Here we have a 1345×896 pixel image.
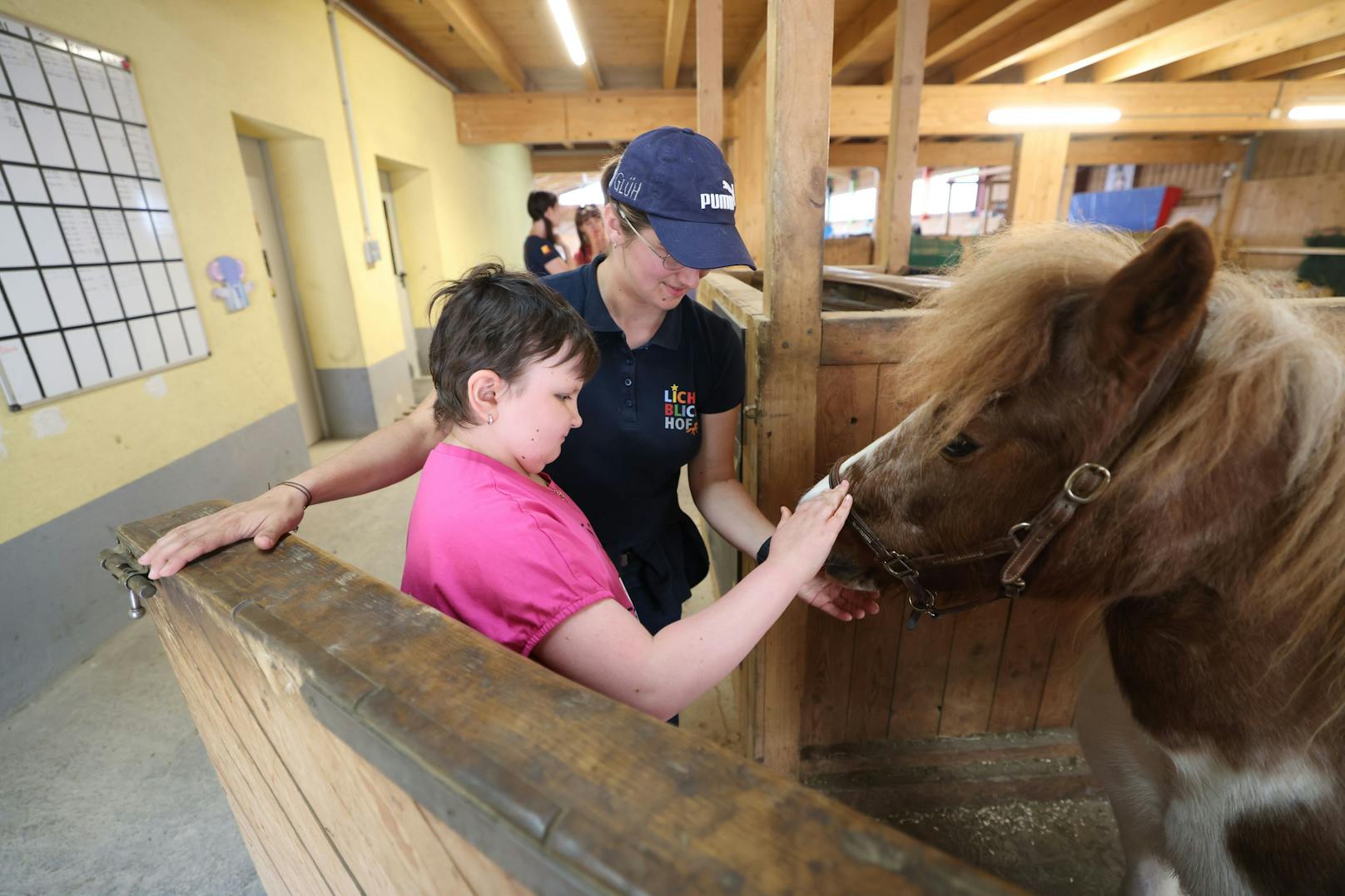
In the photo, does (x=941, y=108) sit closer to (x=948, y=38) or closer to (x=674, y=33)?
(x=948, y=38)

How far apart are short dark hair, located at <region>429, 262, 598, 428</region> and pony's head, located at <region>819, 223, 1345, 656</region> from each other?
0.62 metres

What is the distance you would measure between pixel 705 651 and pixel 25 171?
3440 millimetres

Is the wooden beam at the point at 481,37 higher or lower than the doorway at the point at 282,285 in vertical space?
higher

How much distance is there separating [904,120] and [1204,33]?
5129 millimetres

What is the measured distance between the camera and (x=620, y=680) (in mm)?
784

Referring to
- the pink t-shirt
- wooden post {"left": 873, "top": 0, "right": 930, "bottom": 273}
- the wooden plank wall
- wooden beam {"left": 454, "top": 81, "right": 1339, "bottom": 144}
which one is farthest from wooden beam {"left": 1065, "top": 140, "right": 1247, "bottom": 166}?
the pink t-shirt

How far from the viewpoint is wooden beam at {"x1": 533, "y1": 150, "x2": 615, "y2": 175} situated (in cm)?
1192

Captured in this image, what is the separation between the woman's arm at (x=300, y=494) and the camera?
0.89 meters

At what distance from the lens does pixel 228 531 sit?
939mm

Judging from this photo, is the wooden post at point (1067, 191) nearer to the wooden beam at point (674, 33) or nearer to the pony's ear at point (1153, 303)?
the wooden beam at point (674, 33)

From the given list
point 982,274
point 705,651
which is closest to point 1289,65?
point 982,274

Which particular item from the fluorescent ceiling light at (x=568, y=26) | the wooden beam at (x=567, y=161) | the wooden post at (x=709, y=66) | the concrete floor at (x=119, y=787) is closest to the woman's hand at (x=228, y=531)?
the concrete floor at (x=119, y=787)

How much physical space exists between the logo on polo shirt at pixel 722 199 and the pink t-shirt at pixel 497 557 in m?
0.70

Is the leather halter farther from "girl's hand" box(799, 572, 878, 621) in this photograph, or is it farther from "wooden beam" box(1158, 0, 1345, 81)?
"wooden beam" box(1158, 0, 1345, 81)
